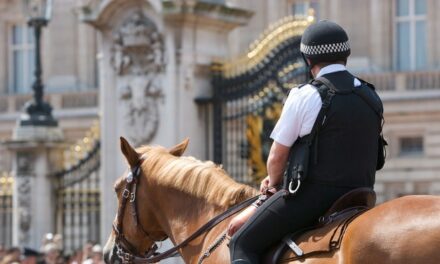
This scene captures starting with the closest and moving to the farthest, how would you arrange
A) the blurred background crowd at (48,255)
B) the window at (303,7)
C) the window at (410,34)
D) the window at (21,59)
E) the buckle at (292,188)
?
the buckle at (292,188) < the blurred background crowd at (48,255) < the window at (410,34) < the window at (303,7) < the window at (21,59)

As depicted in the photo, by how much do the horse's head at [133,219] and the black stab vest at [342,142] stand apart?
4.54 ft

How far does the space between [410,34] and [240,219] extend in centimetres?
3069

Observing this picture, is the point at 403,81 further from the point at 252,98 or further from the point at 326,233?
the point at 326,233

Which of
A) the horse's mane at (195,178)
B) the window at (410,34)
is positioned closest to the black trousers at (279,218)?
the horse's mane at (195,178)

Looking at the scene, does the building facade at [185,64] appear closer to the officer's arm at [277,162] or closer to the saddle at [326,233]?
the officer's arm at [277,162]

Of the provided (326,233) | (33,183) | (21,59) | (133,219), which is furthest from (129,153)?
(21,59)

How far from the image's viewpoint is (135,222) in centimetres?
737

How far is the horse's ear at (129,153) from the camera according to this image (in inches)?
286

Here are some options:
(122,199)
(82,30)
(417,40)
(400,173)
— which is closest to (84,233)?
(122,199)

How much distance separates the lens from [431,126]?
34281 millimetres

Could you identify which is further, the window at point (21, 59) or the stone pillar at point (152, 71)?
the window at point (21, 59)

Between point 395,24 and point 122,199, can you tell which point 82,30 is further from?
point 122,199

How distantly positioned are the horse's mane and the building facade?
6.23 m

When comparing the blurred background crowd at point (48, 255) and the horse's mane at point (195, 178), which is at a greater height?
the horse's mane at point (195, 178)
